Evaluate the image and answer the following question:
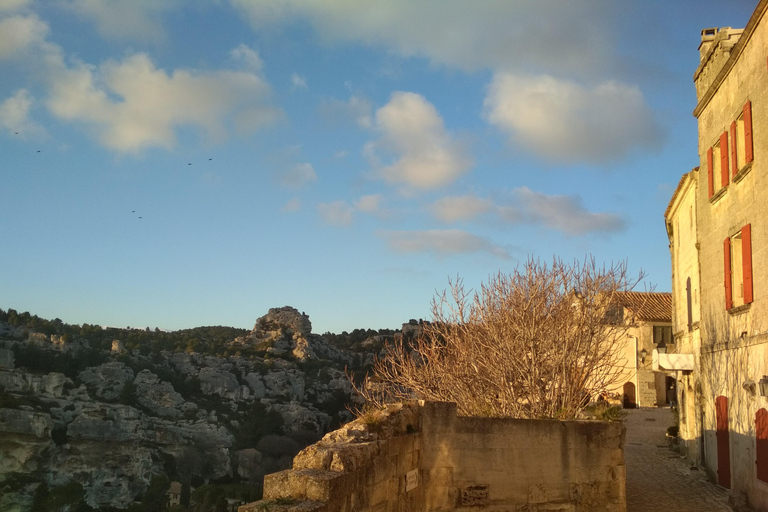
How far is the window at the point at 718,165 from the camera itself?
44.1 feet

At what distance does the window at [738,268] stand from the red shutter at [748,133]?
1246 mm

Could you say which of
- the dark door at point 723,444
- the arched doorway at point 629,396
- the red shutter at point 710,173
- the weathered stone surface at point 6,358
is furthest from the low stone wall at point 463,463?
the weathered stone surface at point 6,358

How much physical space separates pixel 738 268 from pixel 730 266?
11.8 inches

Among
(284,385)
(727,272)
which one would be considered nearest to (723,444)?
(727,272)

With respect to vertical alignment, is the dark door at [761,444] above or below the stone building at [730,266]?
below

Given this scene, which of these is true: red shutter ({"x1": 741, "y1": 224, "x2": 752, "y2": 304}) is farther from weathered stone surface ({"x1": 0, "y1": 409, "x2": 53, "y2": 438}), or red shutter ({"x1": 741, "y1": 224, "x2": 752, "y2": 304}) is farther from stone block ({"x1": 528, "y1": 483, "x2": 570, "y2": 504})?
weathered stone surface ({"x1": 0, "y1": 409, "x2": 53, "y2": 438})

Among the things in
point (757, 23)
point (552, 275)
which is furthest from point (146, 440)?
point (757, 23)

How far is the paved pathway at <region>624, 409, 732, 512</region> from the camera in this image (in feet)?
39.3

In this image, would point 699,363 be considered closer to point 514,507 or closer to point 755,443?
point 755,443

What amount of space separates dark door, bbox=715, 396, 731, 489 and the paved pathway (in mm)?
251

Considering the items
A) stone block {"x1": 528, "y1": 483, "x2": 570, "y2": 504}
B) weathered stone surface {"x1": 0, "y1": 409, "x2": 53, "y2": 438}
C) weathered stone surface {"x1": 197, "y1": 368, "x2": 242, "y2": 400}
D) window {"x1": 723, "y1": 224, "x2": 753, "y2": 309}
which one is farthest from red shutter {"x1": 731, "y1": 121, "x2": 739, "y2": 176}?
weathered stone surface {"x1": 197, "y1": 368, "x2": 242, "y2": 400}

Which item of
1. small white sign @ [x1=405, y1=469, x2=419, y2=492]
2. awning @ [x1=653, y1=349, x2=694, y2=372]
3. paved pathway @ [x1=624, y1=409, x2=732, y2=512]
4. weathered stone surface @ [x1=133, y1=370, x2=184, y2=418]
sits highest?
awning @ [x1=653, y1=349, x2=694, y2=372]

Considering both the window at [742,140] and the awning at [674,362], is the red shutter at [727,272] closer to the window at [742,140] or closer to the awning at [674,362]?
the window at [742,140]

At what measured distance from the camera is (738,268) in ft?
41.8
